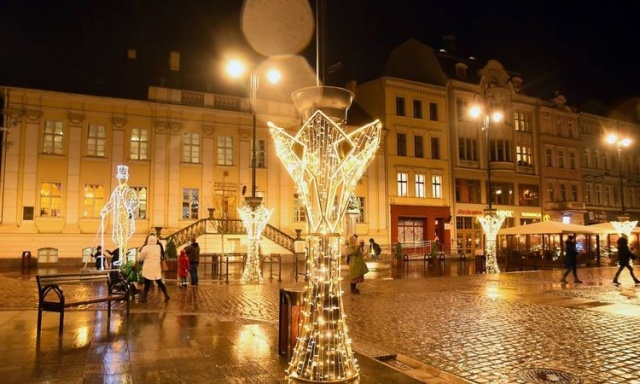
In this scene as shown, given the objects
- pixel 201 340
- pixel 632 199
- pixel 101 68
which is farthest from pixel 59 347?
pixel 632 199

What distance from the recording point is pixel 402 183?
4172 cm

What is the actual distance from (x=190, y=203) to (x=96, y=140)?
6.58 metres

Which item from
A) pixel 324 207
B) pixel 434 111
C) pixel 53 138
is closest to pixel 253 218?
pixel 324 207

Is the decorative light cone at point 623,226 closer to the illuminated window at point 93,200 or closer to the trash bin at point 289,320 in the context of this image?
the trash bin at point 289,320

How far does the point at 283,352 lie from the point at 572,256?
16.4 m

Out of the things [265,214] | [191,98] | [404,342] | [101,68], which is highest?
[101,68]

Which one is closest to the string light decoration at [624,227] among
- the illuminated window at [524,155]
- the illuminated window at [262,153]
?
the illuminated window at [524,155]

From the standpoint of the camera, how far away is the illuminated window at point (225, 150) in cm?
3431

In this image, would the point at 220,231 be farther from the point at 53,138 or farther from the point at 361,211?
the point at 361,211

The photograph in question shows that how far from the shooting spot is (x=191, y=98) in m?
33.5

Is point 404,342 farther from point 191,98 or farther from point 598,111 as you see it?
point 598,111

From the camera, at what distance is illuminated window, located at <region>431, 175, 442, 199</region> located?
43.4 metres

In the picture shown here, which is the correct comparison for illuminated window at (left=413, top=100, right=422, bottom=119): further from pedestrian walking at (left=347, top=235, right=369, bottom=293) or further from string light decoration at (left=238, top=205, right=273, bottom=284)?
pedestrian walking at (left=347, top=235, right=369, bottom=293)

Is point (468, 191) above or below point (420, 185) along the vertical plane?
below
